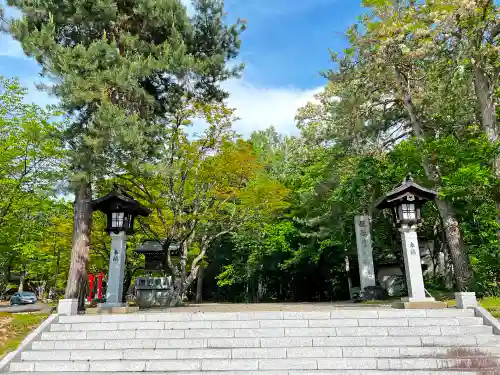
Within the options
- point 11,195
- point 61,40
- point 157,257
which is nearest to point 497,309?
point 157,257

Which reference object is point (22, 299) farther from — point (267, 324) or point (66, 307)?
point (267, 324)

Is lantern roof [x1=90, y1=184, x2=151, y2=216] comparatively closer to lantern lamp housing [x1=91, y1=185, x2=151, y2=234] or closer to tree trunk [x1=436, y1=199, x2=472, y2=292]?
lantern lamp housing [x1=91, y1=185, x2=151, y2=234]

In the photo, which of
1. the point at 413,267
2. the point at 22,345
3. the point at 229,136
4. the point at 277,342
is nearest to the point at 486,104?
the point at 413,267

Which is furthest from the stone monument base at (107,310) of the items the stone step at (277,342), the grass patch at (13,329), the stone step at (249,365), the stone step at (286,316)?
the stone step at (249,365)

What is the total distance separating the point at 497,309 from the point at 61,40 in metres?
13.4

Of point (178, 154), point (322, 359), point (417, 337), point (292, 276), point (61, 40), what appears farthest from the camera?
point (292, 276)

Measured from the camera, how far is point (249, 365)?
577cm

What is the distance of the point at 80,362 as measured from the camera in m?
6.02

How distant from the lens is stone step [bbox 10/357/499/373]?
219 inches

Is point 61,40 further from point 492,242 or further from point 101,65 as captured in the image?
point 492,242

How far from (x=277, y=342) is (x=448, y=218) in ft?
30.1

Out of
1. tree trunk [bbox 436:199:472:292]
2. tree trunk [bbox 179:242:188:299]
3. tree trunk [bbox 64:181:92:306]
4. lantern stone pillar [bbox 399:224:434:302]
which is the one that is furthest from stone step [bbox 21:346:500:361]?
tree trunk [bbox 179:242:188:299]

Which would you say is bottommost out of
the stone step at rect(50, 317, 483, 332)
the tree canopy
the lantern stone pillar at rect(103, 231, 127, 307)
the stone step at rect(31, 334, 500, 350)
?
the stone step at rect(31, 334, 500, 350)

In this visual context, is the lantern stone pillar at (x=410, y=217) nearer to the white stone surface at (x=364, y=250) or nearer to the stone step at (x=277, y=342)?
the stone step at (x=277, y=342)
